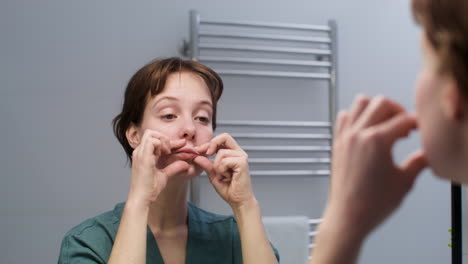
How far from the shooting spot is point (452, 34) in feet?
1.07

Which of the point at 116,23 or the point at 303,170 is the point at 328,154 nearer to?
the point at 303,170

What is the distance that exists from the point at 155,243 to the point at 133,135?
277 millimetres

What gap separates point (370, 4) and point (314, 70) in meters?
0.43

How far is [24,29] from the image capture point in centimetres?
182

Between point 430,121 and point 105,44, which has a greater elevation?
point 105,44

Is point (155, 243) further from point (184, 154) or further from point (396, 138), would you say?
point (396, 138)

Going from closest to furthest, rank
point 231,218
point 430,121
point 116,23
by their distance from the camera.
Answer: point 430,121, point 231,218, point 116,23

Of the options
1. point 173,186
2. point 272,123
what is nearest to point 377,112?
point 173,186

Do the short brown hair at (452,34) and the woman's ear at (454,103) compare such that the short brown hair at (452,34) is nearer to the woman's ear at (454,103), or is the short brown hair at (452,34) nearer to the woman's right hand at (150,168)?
the woman's ear at (454,103)

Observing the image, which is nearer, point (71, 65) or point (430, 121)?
point (430, 121)

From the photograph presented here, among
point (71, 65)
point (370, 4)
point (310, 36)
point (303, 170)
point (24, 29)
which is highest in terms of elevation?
point (370, 4)

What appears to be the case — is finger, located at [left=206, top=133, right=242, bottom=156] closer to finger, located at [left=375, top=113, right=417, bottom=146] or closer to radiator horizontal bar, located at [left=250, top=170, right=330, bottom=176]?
finger, located at [left=375, top=113, right=417, bottom=146]

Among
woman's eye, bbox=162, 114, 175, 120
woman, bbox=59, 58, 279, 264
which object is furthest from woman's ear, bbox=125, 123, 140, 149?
woman's eye, bbox=162, 114, 175, 120

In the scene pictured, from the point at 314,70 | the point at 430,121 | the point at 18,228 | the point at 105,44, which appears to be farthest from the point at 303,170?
the point at 430,121
